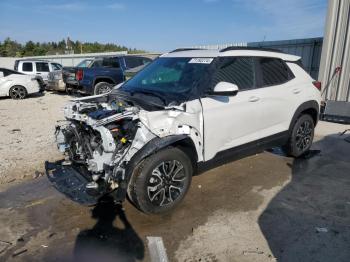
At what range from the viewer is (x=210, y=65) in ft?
13.3

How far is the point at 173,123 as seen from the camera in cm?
354

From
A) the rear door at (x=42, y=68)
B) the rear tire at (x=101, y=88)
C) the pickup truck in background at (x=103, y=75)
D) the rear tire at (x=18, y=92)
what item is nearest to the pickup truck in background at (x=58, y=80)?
the pickup truck in background at (x=103, y=75)

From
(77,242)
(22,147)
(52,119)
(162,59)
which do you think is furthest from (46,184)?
(52,119)

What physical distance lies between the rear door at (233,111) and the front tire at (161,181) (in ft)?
1.37

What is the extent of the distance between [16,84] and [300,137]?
41.9ft

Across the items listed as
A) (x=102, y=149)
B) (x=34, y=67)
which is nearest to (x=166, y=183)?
(x=102, y=149)

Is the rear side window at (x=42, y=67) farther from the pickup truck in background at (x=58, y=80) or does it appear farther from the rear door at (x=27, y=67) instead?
the pickup truck in background at (x=58, y=80)

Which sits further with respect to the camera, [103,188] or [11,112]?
[11,112]

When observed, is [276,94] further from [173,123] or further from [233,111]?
[173,123]

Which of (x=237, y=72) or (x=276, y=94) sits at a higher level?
(x=237, y=72)

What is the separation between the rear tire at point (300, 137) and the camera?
5289 millimetres

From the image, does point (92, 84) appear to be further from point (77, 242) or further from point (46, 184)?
point (77, 242)

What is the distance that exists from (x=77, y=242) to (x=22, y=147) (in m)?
3.91

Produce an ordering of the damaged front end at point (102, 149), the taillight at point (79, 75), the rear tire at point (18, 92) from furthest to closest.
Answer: the rear tire at point (18, 92) < the taillight at point (79, 75) < the damaged front end at point (102, 149)
